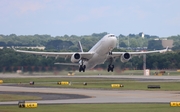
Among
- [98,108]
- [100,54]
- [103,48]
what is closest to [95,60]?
[100,54]

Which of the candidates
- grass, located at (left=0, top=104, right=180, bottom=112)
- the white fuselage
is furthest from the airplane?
grass, located at (left=0, top=104, right=180, bottom=112)

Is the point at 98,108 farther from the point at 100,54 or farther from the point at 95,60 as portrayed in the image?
the point at 95,60

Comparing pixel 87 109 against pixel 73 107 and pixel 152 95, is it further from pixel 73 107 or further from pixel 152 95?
pixel 152 95

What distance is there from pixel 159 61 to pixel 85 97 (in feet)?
229

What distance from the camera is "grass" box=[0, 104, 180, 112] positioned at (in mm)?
39531

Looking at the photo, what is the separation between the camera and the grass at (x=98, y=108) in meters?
39.5

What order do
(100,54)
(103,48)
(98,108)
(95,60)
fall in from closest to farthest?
(98,108) < (103,48) < (100,54) < (95,60)

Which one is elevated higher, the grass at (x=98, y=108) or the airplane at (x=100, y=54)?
the airplane at (x=100, y=54)

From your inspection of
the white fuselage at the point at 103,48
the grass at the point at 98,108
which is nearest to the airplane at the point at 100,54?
the white fuselage at the point at 103,48

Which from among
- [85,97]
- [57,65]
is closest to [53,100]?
[85,97]

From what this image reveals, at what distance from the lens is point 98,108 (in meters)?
40.8

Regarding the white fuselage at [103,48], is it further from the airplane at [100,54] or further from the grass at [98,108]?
the grass at [98,108]

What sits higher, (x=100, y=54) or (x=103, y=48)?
(x=103, y=48)

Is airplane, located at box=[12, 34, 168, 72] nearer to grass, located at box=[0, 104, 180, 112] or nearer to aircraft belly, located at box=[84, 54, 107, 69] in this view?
aircraft belly, located at box=[84, 54, 107, 69]
